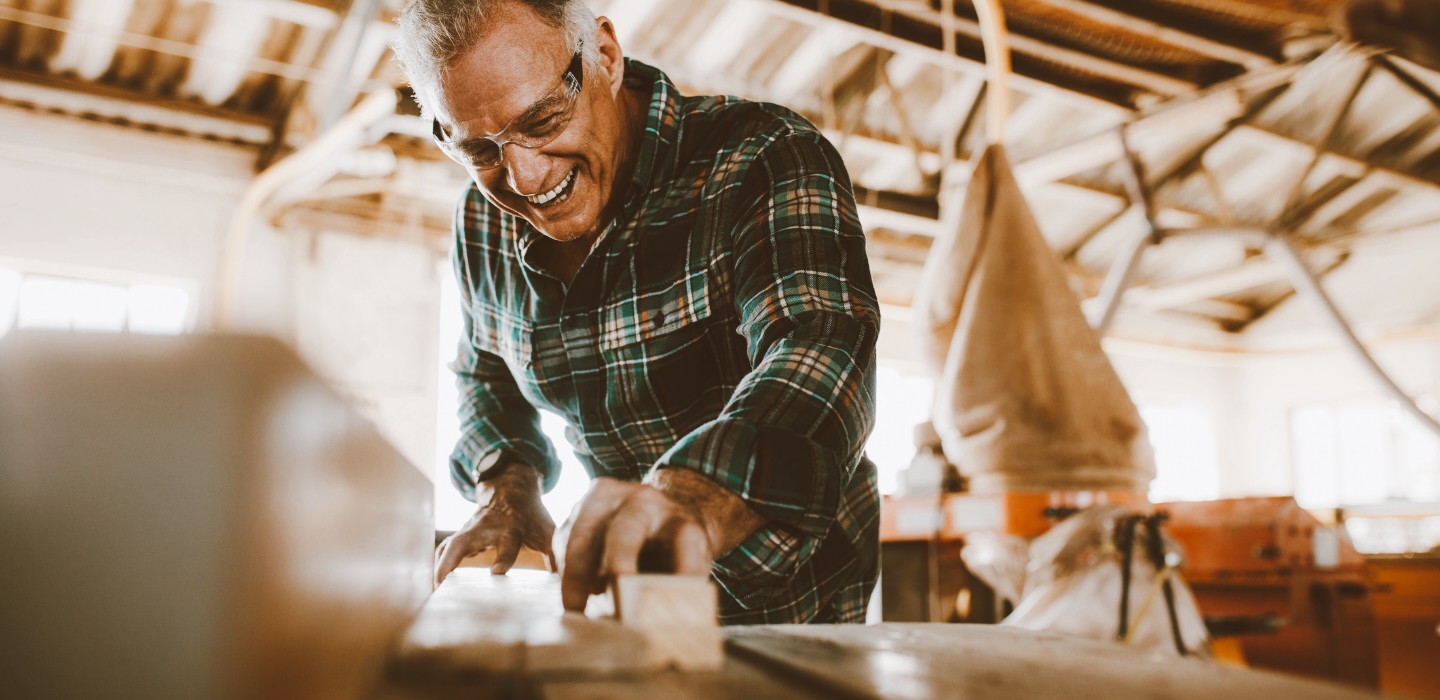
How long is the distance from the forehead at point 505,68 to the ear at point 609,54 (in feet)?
0.47

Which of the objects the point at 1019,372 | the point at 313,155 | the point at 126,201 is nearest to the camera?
the point at 1019,372

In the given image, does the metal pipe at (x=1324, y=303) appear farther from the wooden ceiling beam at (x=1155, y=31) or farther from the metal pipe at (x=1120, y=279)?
the wooden ceiling beam at (x=1155, y=31)

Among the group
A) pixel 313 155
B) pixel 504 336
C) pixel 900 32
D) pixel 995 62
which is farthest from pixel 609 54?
pixel 900 32

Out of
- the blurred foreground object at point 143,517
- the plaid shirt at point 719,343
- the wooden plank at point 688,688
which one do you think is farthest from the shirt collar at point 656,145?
the blurred foreground object at point 143,517

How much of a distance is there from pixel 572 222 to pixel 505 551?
527 millimetres

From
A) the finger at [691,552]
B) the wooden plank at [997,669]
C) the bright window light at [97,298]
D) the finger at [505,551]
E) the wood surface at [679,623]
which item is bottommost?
the finger at [505,551]

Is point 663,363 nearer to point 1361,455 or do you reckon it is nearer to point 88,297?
point 88,297

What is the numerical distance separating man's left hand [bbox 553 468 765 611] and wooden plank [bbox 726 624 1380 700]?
0.27 ft

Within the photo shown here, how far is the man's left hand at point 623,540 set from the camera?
28.8 inches

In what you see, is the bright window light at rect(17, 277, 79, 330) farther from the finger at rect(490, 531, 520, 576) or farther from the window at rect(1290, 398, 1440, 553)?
the window at rect(1290, 398, 1440, 553)

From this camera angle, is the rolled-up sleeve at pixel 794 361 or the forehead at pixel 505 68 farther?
the forehead at pixel 505 68

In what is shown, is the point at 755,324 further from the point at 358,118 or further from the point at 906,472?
the point at 358,118

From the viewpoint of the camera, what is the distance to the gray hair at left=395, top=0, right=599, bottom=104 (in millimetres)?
1167

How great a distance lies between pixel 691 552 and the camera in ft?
2.44
